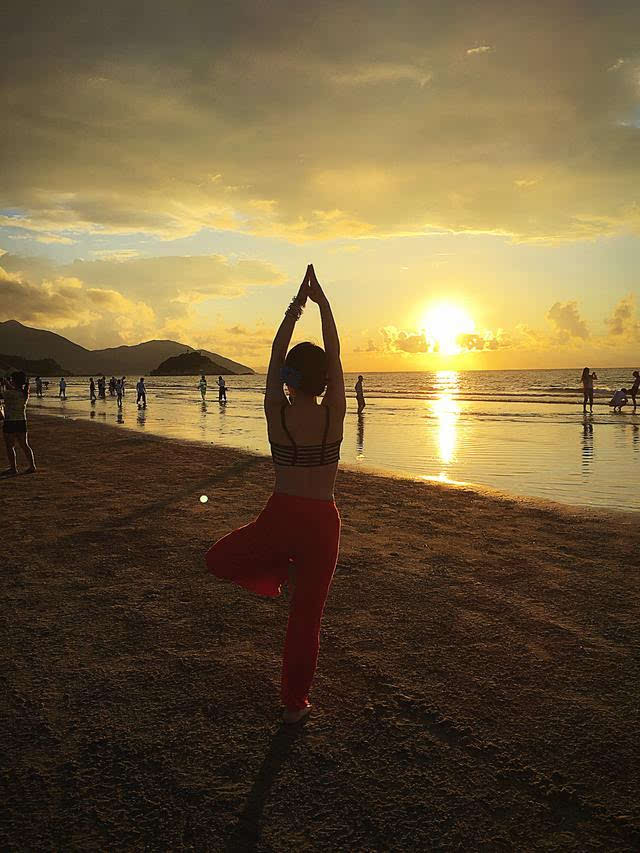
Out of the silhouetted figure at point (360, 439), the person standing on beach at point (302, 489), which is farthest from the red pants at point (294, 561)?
the silhouetted figure at point (360, 439)

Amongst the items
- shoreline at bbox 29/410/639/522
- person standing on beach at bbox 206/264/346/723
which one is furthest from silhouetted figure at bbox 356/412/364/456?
person standing on beach at bbox 206/264/346/723

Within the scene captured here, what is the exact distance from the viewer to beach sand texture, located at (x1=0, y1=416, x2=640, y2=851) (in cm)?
268

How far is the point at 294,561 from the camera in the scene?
3.36m

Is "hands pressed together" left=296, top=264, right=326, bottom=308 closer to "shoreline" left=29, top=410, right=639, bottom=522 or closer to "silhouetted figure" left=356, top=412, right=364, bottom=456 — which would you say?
"shoreline" left=29, top=410, right=639, bottom=522

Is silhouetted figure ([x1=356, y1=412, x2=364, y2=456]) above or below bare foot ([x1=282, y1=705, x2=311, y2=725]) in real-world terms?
above

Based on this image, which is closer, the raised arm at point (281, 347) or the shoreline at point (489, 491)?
the raised arm at point (281, 347)

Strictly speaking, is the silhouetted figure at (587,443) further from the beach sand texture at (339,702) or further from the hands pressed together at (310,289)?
the hands pressed together at (310,289)

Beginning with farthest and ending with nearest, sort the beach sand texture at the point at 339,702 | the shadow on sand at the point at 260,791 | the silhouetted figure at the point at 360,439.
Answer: the silhouetted figure at the point at 360,439 → the beach sand texture at the point at 339,702 → the shadow on sand at the point at 260,791

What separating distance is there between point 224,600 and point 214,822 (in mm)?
2756

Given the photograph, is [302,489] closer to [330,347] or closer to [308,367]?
[308,367]

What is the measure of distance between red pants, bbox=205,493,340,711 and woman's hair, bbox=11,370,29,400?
9.88 m

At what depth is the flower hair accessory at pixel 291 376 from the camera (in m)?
3.22

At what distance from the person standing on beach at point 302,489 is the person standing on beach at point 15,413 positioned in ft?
32.7

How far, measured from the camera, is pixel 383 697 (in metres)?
3.71
